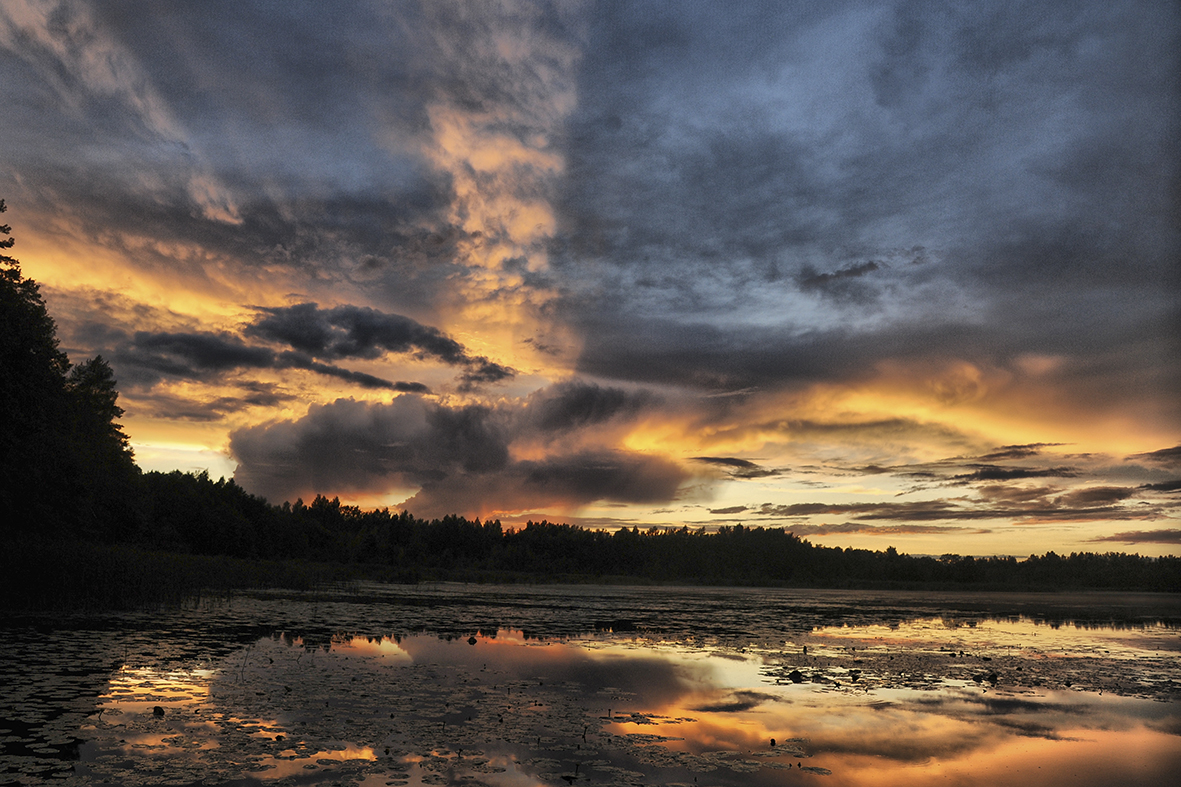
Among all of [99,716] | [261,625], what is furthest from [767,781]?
[261,625]

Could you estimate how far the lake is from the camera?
9.13 meters

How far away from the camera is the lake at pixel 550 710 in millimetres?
9133

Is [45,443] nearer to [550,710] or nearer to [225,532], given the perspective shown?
[550,710]

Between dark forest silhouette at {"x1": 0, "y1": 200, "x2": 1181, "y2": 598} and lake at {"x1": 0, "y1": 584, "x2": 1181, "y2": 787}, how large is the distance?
13.7 metres

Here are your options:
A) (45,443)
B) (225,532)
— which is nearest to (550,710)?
(45,443)

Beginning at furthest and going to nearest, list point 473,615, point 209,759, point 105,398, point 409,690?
point 105,398 → point 473,615 → point 409,690 → point 209,759

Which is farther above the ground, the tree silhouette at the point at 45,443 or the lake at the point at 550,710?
the tree silhouette at the point at 45,443

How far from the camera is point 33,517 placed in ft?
141

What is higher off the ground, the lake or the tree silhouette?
the tree silhouette

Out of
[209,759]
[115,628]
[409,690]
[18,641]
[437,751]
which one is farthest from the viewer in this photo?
[115,628]

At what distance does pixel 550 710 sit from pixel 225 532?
3828 inches

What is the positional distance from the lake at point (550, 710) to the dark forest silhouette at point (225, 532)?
13.7 metres

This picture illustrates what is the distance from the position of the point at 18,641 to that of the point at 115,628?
416 cm

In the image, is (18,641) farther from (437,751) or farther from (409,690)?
(437,751)
